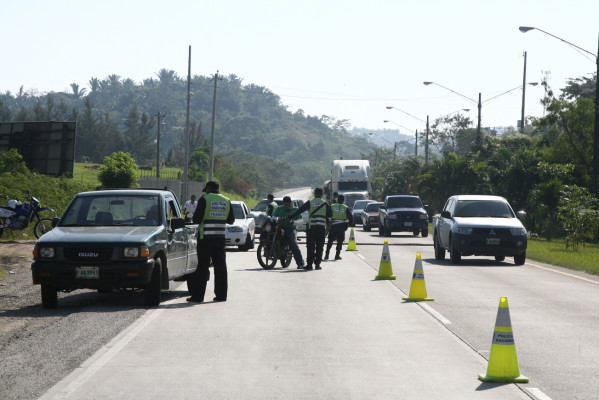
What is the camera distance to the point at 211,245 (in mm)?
14234

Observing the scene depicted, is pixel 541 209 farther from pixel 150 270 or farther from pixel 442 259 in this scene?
pixel 150 270

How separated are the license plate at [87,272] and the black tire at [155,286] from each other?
30.8 inches

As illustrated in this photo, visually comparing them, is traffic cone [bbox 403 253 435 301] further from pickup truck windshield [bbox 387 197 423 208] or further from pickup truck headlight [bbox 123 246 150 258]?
pickup truck windshield [bbox 387 197 423 208]

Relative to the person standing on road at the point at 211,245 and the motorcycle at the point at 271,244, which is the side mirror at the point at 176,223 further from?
the motorcycle at the point at 271,244

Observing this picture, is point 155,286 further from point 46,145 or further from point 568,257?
point 46,145

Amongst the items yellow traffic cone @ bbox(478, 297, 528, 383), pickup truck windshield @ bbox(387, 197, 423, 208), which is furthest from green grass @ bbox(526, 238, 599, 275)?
yellow traffic cone @ bbox(478, 297, 528, 383)

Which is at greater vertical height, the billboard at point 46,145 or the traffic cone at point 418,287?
the billboard at point 46,145

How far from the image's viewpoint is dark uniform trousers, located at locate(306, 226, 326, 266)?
21328 millimetres

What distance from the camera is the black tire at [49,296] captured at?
1306 centimetres

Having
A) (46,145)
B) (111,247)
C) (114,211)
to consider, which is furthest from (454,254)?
(46,145)

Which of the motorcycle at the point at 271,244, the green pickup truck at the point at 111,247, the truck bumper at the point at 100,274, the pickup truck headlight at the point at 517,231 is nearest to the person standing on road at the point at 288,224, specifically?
the motorcycle at the point at 271,244

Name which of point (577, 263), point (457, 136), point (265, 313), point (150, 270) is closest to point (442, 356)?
point (265, 313)

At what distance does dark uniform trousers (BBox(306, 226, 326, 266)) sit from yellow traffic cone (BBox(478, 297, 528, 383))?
13190 mm

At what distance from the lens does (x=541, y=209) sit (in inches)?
1524
